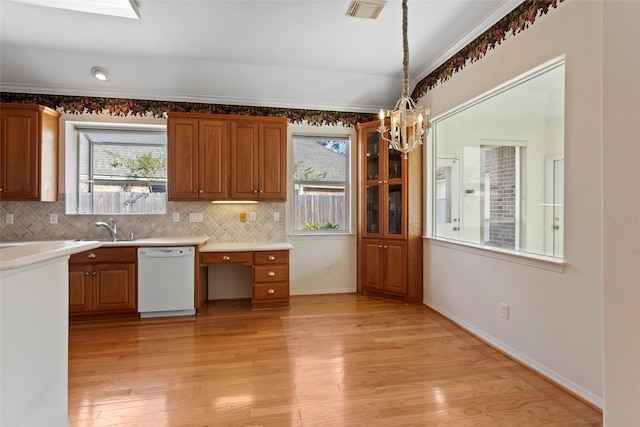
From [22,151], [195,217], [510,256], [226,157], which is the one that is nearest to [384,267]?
[510,256]

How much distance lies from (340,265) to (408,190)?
1445mm

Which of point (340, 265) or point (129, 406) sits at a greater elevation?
point (340, 265)

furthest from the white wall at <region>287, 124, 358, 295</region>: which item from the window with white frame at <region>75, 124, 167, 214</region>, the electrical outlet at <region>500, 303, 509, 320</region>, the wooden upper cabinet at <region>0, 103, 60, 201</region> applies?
the wooden upper cabinet at <region>0, 103, 60, 201</region>

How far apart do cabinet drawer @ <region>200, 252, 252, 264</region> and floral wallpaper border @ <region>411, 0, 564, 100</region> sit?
119 inches

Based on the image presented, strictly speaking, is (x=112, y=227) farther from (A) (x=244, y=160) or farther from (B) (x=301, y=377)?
(B) (x=301, y=377)

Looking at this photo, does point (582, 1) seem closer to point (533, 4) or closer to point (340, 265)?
point (533, 4)

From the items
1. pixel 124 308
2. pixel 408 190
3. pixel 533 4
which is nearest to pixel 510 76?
pixel 533 4

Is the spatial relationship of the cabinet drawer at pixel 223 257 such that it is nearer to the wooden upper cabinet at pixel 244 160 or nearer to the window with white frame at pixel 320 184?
the wooden upper cabinet at pixel 244 160

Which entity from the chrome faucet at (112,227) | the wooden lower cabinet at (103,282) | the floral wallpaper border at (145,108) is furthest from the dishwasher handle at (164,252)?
the floral wallpaper border at (145,108)

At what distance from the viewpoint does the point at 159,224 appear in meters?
4.02

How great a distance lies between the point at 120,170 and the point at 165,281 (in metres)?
1.70

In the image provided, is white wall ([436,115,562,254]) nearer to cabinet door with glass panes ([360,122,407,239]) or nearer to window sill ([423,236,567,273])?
window sill ([423,236,567,273])

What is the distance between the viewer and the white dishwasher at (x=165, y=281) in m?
3.45

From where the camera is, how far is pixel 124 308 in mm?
3441
